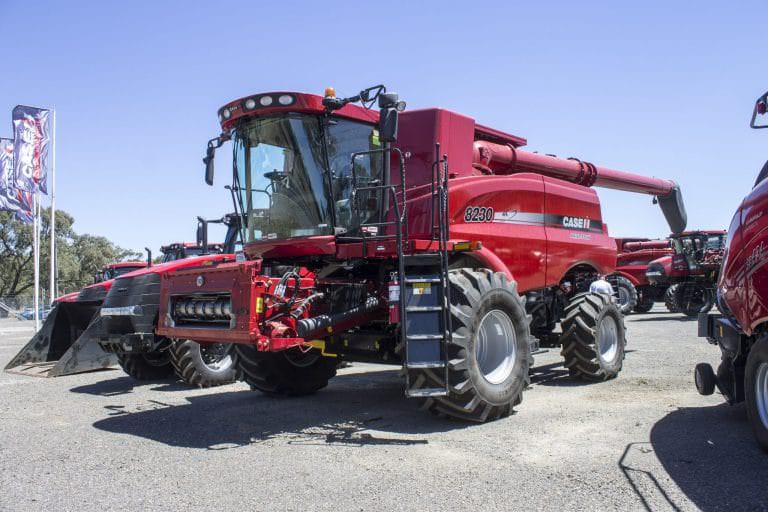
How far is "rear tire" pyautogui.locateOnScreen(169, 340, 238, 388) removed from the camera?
868 cm

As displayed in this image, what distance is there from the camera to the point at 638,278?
71.1 feet

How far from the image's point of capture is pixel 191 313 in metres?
6.34

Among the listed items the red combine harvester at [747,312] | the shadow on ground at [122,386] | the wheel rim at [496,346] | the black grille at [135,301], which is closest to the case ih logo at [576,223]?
the wheel rim at [496,346]

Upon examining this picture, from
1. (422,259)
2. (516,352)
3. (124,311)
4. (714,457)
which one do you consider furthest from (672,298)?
(124,311)

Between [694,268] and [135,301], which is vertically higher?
[694,268]

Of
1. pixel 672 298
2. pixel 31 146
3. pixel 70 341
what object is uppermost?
pixel 31 146

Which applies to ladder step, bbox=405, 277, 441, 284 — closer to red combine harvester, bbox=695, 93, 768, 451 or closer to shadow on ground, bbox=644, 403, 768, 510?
shadow on ground, bbox=644, 403, 768, 510

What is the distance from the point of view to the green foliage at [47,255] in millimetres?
47719

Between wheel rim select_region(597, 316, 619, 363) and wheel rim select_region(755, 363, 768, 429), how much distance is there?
12.9 feet

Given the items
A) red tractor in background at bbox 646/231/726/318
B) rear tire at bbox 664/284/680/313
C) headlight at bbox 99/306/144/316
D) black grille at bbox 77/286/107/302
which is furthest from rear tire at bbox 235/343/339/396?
rear tire at bbox 664/284/680/313

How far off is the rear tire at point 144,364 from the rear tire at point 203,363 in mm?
839

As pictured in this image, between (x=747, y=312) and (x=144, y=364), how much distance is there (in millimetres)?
8025

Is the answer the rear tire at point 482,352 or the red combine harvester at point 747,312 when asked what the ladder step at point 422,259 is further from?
the red combine harvester at point 747,312

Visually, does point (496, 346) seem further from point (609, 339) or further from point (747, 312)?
point (609, 339)
